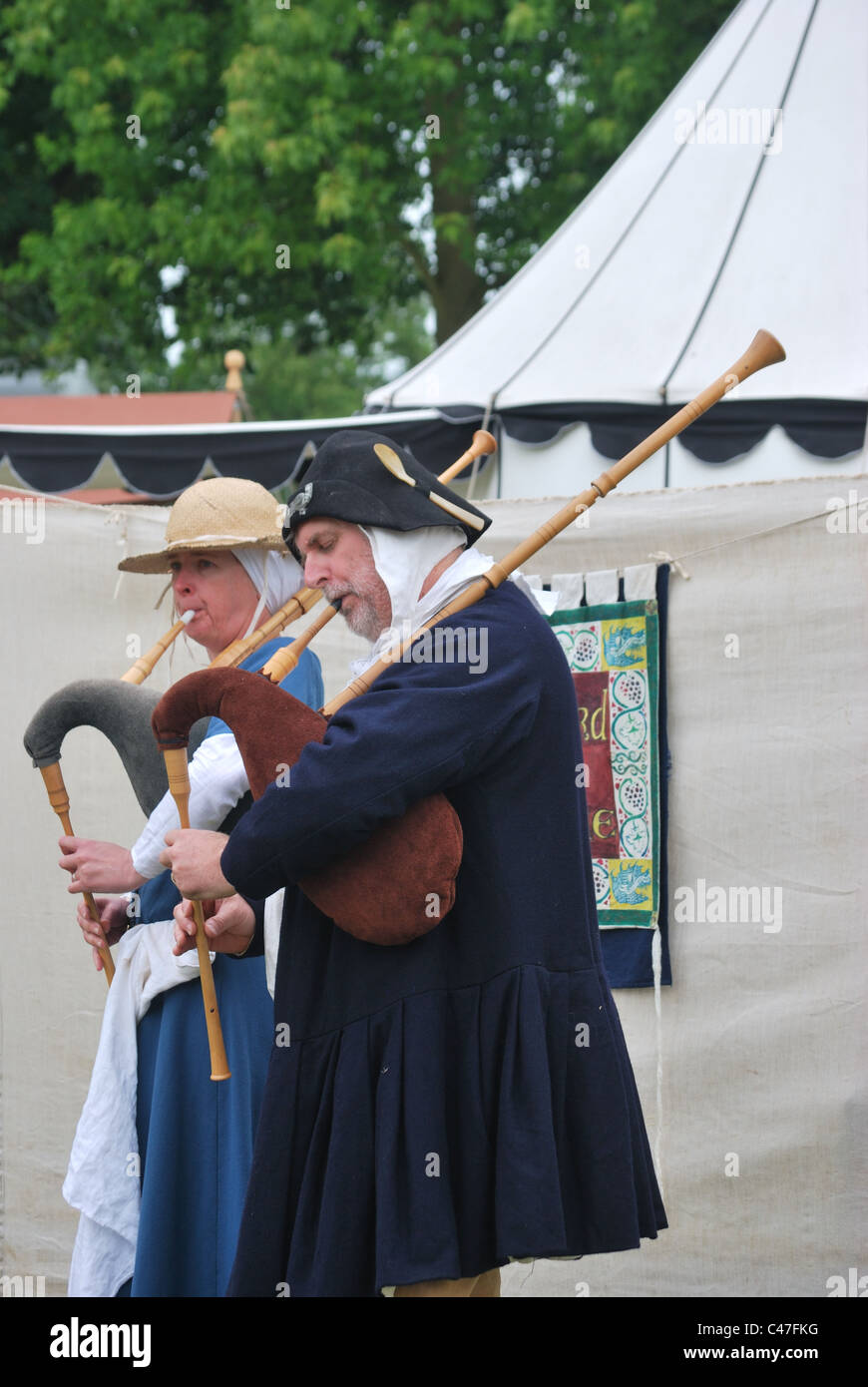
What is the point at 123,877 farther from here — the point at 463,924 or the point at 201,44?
the point at 201,44

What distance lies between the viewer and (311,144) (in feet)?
33.4

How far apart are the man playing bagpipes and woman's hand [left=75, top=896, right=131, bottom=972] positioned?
0.67 meters

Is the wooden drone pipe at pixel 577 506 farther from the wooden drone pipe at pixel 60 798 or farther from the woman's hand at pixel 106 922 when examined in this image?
the woman's hand at pixel 106 922

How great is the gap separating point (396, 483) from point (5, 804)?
219cm

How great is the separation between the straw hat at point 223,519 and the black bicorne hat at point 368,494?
461 mm

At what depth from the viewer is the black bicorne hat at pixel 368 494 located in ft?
7.02

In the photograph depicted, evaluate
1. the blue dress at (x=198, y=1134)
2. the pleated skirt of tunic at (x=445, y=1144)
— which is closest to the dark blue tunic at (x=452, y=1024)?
the pleated skirt of tunic at (x=445, y=1144)

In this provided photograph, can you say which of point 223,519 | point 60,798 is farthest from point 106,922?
point 223,519

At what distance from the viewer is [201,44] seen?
1095cm

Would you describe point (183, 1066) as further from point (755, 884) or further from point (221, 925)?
point (755, 884)

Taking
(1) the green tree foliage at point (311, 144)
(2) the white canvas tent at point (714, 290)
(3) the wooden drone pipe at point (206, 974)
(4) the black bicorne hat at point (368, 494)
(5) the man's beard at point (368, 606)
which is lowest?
(3) the wooden drone pipe at point (206, 974)

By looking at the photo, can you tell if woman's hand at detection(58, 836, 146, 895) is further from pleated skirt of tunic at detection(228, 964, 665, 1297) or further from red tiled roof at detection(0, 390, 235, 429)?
red tiled roof at detection(0, 390, 235, 429)

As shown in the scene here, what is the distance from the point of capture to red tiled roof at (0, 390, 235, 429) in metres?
9.05

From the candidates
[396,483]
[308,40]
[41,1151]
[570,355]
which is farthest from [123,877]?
[308,40]
